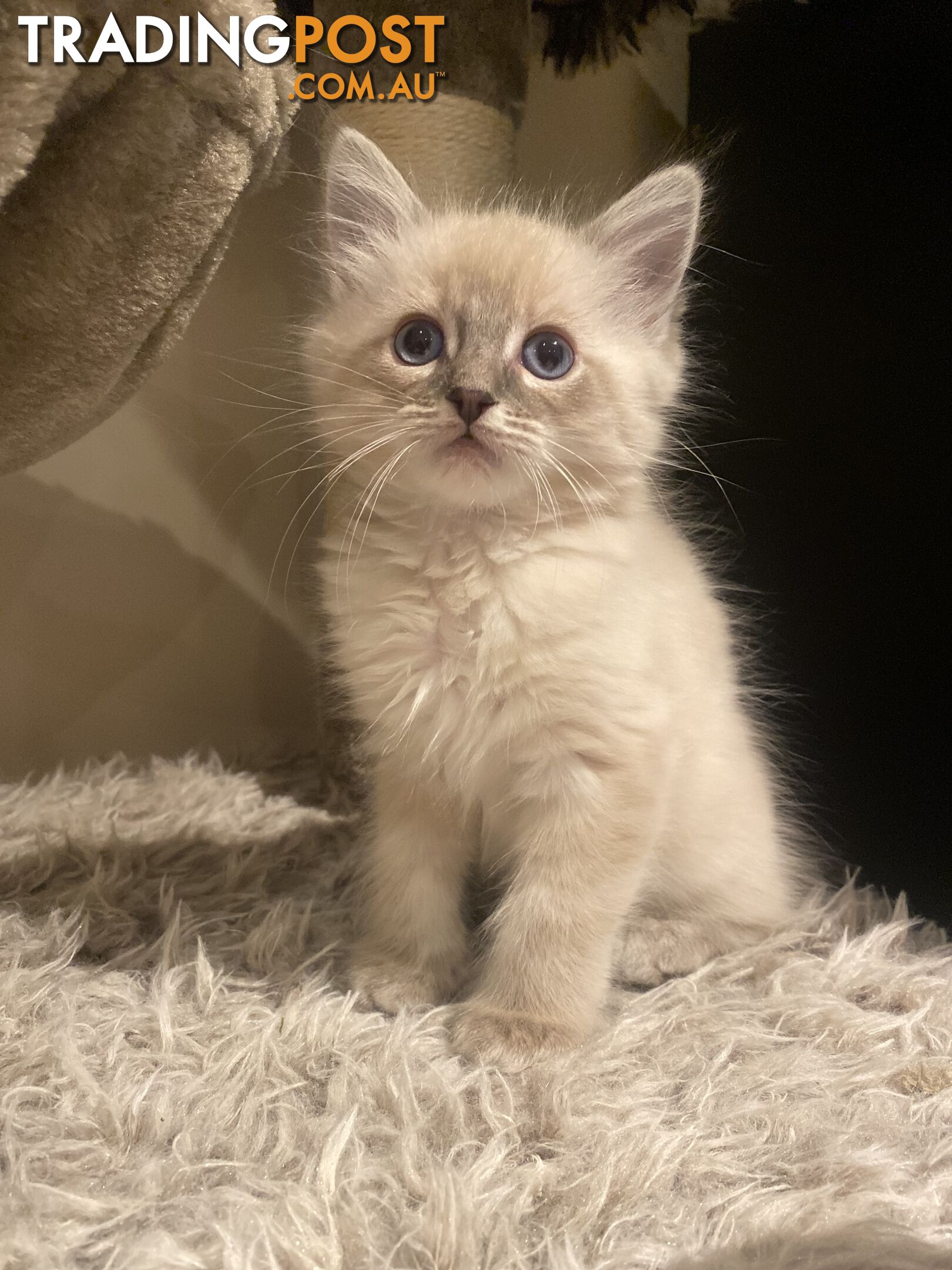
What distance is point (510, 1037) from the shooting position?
30.4 inches

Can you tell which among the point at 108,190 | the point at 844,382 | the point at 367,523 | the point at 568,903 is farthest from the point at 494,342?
the point at 844,382

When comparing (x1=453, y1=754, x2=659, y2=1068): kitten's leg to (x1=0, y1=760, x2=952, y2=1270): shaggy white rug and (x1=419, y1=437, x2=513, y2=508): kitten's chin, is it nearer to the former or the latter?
(x1=0, y1=760, x2=952, y2=1270): shaggy white rug

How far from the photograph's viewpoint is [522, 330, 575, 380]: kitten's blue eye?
2.74 feet

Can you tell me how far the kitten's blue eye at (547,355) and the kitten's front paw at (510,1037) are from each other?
57cm

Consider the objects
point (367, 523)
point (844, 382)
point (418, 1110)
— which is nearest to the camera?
point (418, 1110)

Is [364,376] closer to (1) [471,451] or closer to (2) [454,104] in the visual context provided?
(1) [471,451]

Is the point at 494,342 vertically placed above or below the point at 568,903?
above

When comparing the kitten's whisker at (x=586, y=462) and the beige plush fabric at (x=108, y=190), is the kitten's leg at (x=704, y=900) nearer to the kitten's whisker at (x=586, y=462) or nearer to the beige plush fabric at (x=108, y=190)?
the kitten's whisker at (x=586, y=462)

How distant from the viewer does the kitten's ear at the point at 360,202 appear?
945mm

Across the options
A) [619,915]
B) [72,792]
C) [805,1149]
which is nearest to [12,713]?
[72,792]

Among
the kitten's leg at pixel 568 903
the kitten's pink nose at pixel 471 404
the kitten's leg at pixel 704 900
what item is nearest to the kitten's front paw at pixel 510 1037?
the kitten's leg at pixel 568 903

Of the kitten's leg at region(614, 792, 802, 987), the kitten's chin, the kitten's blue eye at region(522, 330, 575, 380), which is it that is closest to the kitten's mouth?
the kitten's chin

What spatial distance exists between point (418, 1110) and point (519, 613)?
408mm

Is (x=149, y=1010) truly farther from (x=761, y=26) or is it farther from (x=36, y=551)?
(x=761, y=26)
